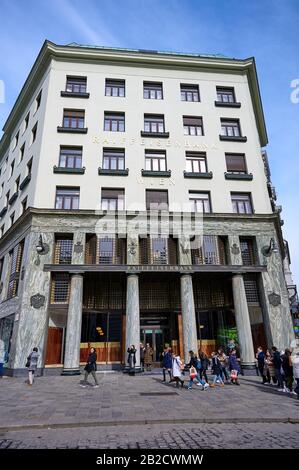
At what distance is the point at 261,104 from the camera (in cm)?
2925

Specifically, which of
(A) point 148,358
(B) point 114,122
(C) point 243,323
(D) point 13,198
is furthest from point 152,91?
(A) point 148,358

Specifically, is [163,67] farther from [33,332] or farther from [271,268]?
[33,332]

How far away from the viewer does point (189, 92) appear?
27.0 metres

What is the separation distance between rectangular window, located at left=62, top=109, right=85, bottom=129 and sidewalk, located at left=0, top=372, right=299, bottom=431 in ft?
61.6

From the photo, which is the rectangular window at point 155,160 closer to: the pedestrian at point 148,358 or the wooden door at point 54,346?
the pedestrian at point 148,358

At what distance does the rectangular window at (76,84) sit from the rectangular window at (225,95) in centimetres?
1193

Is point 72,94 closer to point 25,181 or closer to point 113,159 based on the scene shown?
point 113,159

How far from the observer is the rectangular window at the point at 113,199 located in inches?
867

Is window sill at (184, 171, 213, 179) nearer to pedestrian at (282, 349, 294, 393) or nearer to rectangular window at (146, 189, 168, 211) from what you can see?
rectangular window at (146, 189, 168, 211)

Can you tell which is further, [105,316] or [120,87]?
[120,87]

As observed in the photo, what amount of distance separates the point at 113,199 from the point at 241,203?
388 inches

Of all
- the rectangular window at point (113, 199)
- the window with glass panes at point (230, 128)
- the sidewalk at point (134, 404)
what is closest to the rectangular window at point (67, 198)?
the rectangular window at point (113, 199)
